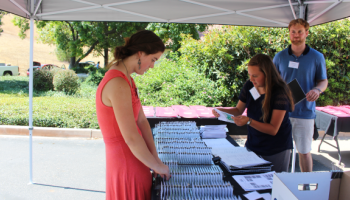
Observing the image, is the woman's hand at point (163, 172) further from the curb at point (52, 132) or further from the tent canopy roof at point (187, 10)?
the curb at point (52, 132)

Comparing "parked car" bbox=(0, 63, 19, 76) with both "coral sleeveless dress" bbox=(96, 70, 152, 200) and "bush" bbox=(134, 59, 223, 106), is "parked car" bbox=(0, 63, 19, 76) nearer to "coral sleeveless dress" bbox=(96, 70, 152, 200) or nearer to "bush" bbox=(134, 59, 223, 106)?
"bush" bbox=(134, 59, 223, 106)

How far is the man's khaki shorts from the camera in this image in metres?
2.63

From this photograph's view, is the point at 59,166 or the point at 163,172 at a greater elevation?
the point at 163,172

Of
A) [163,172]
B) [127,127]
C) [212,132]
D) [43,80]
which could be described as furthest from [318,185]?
[43,80]

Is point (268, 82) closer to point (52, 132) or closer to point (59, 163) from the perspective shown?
point (59, 163)

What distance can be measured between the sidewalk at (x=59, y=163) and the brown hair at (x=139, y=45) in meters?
2.34

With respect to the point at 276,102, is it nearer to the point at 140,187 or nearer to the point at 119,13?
the point at 140,187

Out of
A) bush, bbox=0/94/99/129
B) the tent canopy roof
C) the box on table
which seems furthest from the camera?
bush, bbox=0/94/99/129

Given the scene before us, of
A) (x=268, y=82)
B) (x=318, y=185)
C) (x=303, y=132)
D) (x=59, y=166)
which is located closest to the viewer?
(x=318, y=185)

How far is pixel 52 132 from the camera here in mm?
5539

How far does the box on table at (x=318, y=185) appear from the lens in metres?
0.96

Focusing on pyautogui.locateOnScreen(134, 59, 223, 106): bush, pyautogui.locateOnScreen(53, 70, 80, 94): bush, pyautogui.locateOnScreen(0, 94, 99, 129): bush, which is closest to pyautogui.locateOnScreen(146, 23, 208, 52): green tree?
pyautogui.locateOnScreen(53, 70, 80, 94): bush

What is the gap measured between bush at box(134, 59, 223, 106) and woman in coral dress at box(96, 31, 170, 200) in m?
4.39

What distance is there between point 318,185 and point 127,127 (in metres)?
0.87
